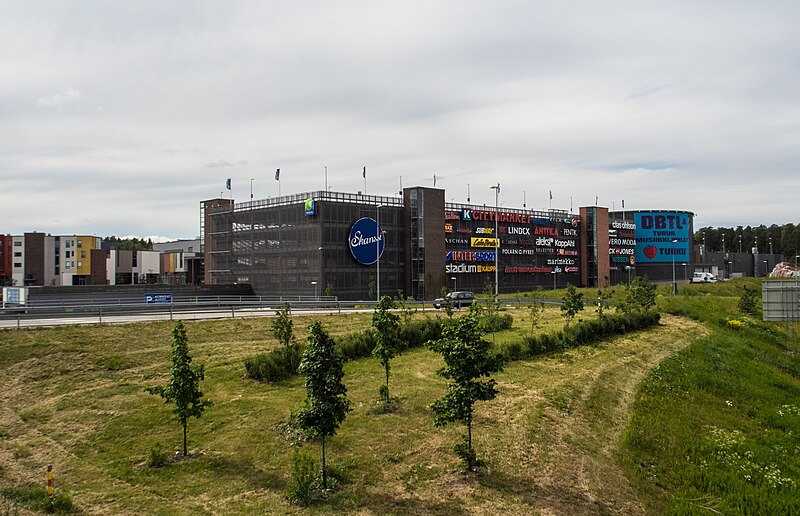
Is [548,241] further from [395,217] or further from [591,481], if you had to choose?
[591,481]

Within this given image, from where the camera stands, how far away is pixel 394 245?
3142 inches

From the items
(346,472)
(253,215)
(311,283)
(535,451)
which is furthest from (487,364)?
(253,215)

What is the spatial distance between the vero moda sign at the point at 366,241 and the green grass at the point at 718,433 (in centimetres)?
4242

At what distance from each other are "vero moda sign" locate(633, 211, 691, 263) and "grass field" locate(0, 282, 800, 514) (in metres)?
94.7

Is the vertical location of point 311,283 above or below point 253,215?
below

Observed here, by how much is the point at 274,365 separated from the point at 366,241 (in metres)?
49.0

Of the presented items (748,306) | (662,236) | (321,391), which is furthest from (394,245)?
(662,236)

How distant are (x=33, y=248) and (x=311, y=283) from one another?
74356 millimetres

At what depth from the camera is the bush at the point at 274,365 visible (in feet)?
88.6

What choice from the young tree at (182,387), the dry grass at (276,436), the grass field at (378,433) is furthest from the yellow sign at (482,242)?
the young tree at (182,387)

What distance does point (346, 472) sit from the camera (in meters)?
17.4

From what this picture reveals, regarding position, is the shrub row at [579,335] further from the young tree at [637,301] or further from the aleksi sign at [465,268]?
the aleksi sign at [465,268]

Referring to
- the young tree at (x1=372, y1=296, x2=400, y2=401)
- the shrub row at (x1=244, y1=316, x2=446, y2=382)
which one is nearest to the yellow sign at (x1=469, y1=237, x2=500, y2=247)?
the shrub row at (x1=244, y1=316, x2=446, y2=382)

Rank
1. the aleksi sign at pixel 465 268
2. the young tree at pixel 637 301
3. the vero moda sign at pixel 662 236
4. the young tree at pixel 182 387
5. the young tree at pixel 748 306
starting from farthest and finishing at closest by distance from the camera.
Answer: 1. the vero moda sign at pixel 662 236
2. the aleksi sign at pixel 465 268
3. the young tree at pixel 748 306
4. the young tree at pixel 637 301
5. the young tree at pixel 182 387
